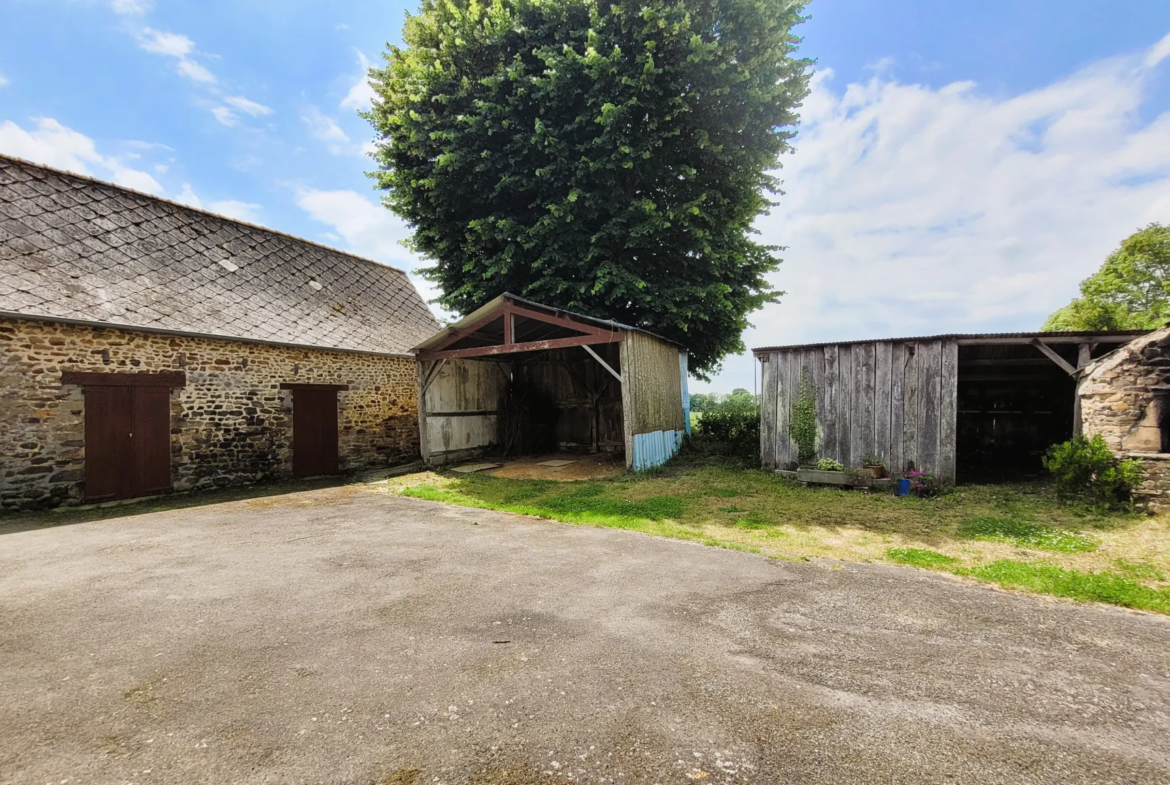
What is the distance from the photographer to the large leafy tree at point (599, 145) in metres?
11.6

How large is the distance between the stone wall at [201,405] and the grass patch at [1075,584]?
1237cm

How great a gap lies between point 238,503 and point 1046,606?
10753mm

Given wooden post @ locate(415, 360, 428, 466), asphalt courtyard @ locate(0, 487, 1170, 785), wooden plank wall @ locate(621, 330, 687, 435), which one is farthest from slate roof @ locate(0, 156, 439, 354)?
wooden plank wall @ locate(621, 330, 687, 435)

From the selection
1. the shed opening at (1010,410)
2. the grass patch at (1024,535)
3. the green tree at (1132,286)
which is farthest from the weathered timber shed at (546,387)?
the green tree at (1132,286)

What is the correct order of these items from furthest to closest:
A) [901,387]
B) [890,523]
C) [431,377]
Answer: [431,377] < [901,387] < [890,523]

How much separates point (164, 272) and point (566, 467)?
9774 millimetres

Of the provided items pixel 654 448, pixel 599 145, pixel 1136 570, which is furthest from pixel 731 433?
pixel 1136 570

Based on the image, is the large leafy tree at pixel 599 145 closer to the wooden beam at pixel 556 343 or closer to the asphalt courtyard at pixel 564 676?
the wooden beam at pixel 556 343

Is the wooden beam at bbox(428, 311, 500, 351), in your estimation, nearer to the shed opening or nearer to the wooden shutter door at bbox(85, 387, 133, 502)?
the wooden shutter door at bbox(85, 387, 133, 502)

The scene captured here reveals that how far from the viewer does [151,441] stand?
9312 mm

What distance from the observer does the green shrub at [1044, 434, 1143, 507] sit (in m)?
6.26

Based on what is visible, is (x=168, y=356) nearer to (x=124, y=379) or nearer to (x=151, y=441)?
(x=124, y=379)

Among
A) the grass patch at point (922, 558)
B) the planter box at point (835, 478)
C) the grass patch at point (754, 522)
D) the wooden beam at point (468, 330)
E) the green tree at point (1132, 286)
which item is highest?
the green tree at point (1132, 286)

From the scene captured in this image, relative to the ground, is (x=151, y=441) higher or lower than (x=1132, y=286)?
lower
